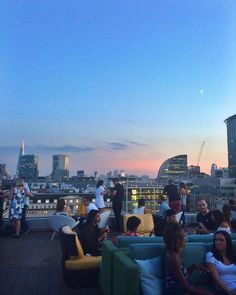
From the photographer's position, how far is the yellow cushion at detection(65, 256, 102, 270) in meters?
4.47

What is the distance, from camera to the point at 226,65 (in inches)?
677

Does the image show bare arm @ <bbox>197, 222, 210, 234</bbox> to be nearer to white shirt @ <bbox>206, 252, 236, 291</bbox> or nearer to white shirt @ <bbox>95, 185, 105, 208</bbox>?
white shirt @ <bbox>206, 252, 236, 291</bbox>

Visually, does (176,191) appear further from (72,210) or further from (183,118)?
(183,118)

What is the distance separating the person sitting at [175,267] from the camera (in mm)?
2918

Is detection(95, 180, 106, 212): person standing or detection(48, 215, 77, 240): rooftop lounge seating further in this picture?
detection(95, 180, 106, 212): person standing

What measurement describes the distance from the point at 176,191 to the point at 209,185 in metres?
51.4

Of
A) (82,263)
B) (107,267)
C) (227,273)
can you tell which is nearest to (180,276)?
(227,273)

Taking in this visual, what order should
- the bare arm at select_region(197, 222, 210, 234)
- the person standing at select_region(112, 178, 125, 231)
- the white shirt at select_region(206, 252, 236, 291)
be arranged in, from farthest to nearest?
the person standing at select_region(112, 178, 125, 231)
the bare arm at select_region(197, 222, 210, 234)
the white shirt at select_region(206, 252, 236, 291)

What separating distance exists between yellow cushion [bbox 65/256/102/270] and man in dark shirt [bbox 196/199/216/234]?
2237 mm

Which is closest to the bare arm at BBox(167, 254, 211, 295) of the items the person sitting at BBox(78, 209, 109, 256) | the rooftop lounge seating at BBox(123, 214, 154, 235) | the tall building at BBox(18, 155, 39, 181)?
the person sitting at BBox(78, 209, 109, 256)

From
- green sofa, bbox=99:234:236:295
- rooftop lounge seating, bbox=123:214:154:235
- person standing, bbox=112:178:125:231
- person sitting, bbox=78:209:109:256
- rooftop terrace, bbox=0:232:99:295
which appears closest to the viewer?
green sofa, bbox=99:234:236:295

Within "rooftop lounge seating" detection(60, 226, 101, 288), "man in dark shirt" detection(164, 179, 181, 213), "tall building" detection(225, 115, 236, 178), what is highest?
"tall building" detection(225, 115, 236, 178)

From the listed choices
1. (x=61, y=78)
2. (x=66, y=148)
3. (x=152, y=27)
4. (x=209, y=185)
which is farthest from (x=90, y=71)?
(x=66, y=148)

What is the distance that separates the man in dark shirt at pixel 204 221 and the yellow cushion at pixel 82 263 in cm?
224
